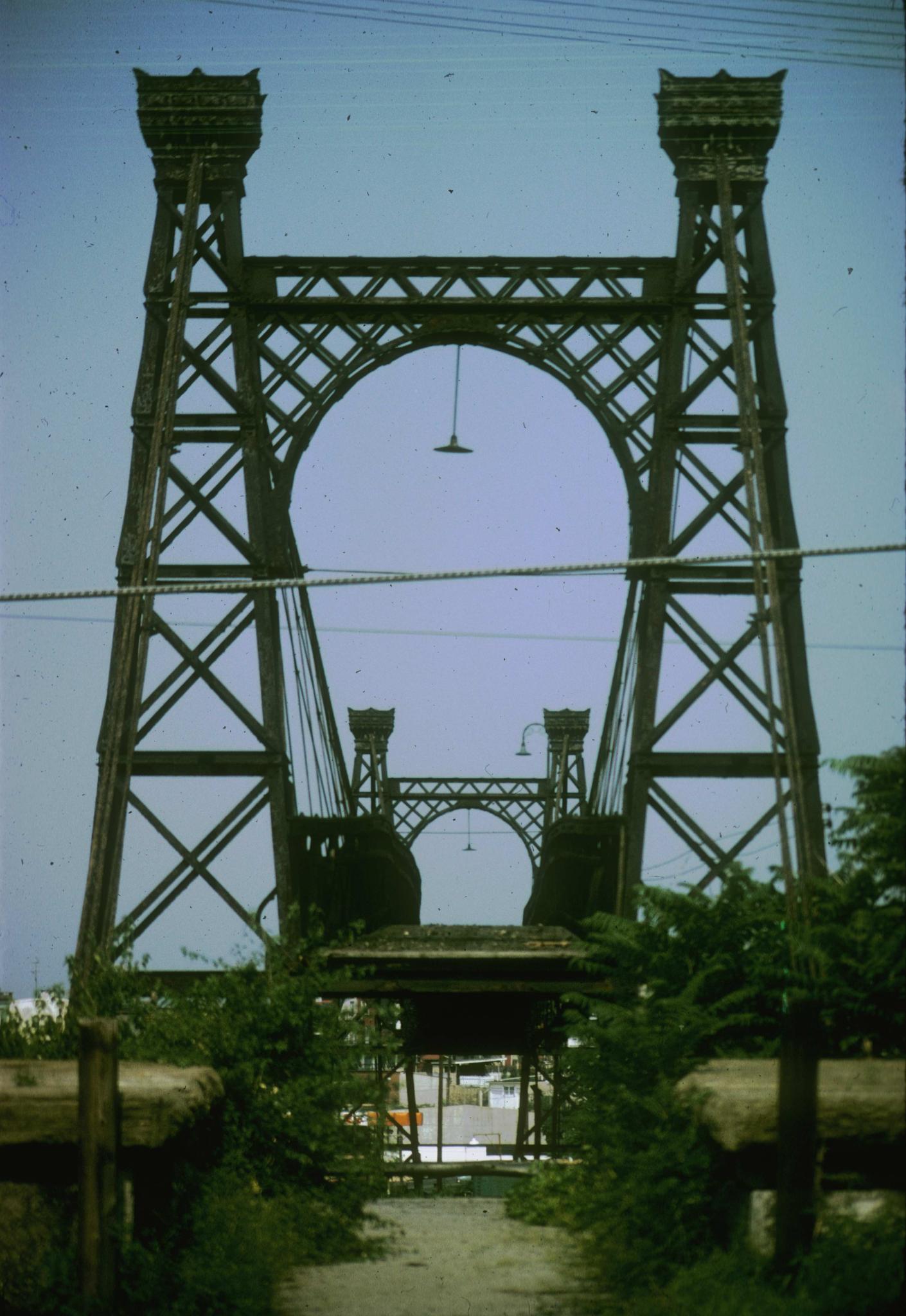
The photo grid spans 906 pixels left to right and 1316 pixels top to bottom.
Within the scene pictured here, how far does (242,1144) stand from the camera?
9.19 m

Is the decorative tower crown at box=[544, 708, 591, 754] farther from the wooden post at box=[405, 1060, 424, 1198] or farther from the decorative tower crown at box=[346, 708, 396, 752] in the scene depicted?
the wooden post at box=[405, 1060, 424, 1198]

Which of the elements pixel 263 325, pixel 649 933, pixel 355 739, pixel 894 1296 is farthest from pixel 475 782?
pixel 894 1296

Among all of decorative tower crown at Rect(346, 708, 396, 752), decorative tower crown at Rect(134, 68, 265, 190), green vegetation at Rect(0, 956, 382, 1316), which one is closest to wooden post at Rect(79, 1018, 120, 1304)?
green vegetation at Rect(0, 956, 382, 1316)

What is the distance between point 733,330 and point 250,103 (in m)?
5.16

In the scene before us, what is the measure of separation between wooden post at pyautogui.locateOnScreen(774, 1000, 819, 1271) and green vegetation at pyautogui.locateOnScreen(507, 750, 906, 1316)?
0.17 m

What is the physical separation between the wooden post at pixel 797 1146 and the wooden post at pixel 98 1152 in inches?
106

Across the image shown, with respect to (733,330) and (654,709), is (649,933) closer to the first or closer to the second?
(654,709)

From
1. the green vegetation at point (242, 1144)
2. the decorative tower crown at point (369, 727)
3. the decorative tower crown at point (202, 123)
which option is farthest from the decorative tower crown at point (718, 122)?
the decorative tower crown at point (369, 727)

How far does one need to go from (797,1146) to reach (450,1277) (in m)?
2.73

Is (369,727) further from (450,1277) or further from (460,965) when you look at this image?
(450,1277)

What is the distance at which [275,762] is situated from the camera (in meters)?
14.9

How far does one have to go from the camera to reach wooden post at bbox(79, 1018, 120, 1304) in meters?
6.40

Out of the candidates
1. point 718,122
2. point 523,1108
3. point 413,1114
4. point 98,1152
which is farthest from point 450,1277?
point 523,1108

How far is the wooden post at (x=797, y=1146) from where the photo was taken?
20.2ft
